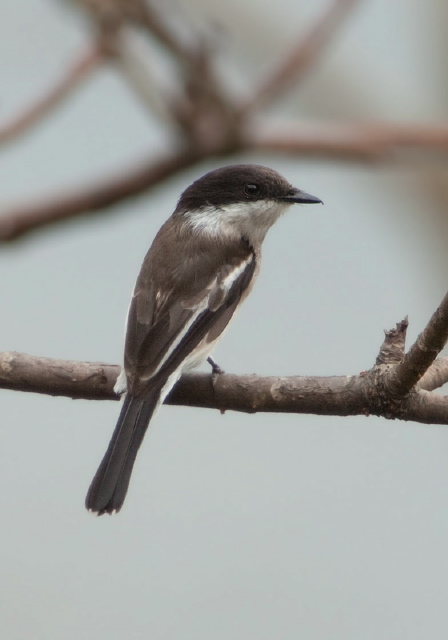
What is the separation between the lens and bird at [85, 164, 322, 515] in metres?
4.38

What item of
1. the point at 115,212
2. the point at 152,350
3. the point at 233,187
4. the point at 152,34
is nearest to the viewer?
the point at 115,212

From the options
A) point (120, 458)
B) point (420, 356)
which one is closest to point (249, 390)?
point (120, 458)

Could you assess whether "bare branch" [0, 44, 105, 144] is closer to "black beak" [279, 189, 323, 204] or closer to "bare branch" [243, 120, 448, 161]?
"bare branch" [243, 120, 448, 161]

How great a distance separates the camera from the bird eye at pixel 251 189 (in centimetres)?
572

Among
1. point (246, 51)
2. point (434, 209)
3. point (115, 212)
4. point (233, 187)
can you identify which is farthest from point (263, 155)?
point (246, 51)

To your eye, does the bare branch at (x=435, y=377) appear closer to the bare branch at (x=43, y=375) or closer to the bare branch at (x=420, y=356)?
the bare branch at (x=420, y=356)

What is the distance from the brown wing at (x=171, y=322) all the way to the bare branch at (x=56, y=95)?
191 centimetres

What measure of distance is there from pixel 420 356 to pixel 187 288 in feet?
5.52

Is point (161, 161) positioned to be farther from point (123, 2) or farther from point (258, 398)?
point (258, 398)

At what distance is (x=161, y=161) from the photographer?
2123 mm

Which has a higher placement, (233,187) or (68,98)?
(233,187)

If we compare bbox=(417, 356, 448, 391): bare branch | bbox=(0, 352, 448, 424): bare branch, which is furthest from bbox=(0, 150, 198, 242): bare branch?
bbox=(417, 356, 448, 391): bare branch

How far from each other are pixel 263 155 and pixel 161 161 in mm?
557

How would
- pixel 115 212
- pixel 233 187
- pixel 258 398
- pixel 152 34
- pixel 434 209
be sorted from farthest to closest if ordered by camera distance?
pixel 434 209
pixel 233 187
pixel 258 398
pixel 152 34
pixel 115 212
